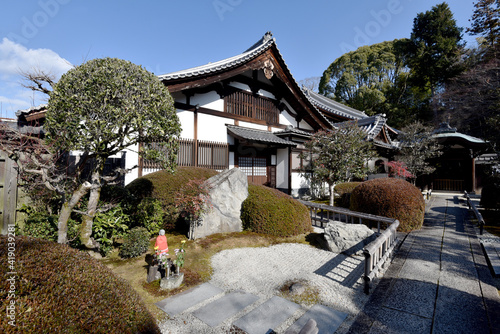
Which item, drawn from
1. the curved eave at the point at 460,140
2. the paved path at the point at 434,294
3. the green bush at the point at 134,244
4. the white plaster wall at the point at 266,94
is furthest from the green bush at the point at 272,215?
the curved eave at the point at 460,140

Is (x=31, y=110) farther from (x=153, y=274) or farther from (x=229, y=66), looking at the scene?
(x=229, y=66)

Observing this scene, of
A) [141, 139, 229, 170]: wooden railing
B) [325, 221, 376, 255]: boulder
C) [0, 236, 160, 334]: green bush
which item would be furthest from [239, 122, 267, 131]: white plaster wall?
[0, 236, 160, 334]: green bush

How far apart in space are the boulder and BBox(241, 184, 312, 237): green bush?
4.17ft

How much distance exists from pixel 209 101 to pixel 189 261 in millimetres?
7719

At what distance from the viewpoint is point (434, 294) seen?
3.92m

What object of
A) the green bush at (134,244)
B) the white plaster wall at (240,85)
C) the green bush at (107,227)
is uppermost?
the white plaster wall at (240,85)

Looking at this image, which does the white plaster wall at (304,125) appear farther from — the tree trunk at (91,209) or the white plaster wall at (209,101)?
the tree trunk at (91,209)

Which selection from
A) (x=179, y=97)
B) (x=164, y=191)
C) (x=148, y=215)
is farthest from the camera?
(x=179, y=97)

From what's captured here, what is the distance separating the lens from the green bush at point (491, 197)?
997cm

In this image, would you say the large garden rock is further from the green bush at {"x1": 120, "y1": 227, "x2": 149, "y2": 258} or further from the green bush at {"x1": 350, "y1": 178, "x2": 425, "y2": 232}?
the green bush at {"x1": 350, "y1": 178, "x2": 425, "y2": 232}

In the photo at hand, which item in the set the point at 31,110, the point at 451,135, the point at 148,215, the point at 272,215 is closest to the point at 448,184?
the point at 451,135

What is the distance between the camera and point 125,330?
182 cm

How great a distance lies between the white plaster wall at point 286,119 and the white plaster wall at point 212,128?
4.52 meters

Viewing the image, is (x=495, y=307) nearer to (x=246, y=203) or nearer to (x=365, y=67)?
(x=246, y=203)
